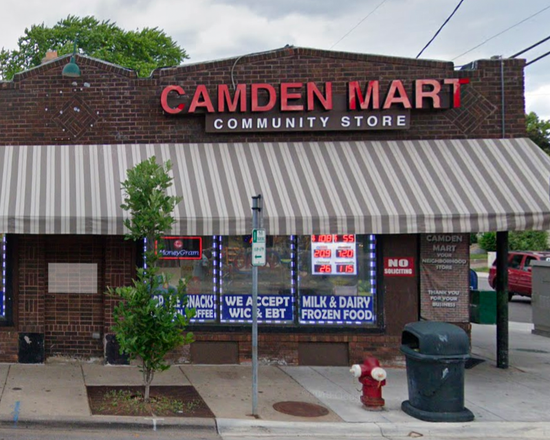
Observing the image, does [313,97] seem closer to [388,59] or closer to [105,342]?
[388,59]

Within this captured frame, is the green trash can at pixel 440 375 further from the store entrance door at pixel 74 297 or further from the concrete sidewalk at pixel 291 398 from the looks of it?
the store entrance door at pixel 74 297

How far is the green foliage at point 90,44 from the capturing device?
1563 inches

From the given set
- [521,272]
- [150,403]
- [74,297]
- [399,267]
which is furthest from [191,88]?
[521,272]

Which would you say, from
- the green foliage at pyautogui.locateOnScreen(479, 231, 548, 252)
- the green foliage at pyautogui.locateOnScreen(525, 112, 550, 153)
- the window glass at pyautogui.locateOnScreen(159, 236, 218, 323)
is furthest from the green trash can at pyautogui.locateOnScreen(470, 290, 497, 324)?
the green foliage at pyautogui.locateOnScreen(525, 112, 550, 153)

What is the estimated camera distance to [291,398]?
8.44 m

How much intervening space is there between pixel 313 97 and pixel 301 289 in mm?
3289

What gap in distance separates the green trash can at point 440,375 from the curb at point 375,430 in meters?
0.18

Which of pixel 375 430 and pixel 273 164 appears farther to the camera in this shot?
pixel 273 164

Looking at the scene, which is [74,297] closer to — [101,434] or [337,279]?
[101,434]

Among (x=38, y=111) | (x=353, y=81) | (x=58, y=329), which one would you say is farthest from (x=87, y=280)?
(x=353, y=81)

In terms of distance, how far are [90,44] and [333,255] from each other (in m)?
34.5

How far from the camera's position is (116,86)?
34.6ft

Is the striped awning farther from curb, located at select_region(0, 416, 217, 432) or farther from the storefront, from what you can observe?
curb, located at select_region(0, 416, 217, 432)

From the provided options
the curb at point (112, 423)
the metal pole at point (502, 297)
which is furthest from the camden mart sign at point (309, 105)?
the curb at point (112, 423)
